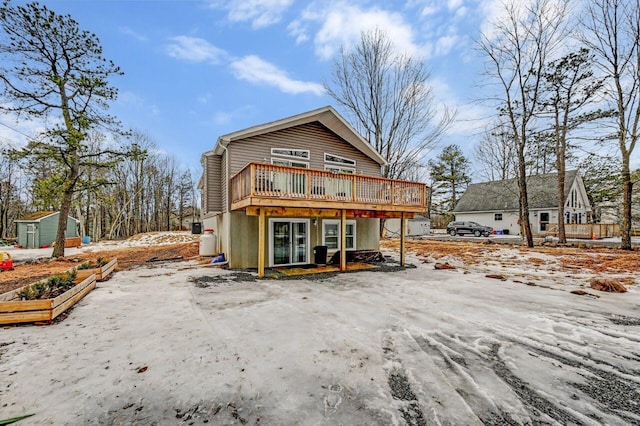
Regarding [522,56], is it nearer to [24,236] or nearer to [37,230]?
[37,230]

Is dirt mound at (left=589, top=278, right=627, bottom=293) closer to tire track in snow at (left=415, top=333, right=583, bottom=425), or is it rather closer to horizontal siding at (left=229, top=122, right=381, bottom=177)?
tire track in snow at (left=415, top=333, right=583, bottom=425)

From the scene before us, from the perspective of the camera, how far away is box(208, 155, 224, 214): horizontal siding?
10945 millimetres

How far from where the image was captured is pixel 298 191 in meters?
8.23

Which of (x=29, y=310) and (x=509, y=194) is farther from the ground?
(x=509, y=194)

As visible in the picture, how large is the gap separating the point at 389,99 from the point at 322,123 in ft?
28.7

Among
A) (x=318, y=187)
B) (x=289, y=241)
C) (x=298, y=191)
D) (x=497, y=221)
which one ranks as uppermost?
(x=318, y=187)

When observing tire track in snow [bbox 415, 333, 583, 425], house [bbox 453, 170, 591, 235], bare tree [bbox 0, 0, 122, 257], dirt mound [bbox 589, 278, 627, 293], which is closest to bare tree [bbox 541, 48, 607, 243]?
house [bbox 453, 170, 591, 235]

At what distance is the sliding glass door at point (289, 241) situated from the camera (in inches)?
393

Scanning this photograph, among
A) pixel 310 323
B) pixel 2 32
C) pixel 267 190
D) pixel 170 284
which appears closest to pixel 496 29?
pixel 267 190

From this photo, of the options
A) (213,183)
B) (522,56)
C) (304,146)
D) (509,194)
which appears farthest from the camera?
(509,194)

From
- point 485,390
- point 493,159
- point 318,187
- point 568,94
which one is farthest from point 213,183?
point 493,159

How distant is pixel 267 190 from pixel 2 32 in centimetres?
1220

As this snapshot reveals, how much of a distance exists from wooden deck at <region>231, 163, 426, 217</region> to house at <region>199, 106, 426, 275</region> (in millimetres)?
28

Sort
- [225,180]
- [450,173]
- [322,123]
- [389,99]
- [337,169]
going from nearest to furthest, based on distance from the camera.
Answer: [225,180] < [322,123] < [337,169] < [389,99] < [450,173]
